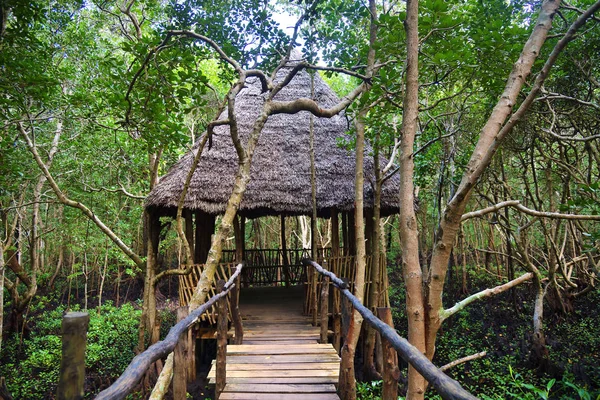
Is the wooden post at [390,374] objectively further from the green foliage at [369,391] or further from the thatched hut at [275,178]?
the thatched hut at [275,178]

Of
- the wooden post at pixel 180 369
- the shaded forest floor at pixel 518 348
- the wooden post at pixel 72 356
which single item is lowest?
the shaded forest floor at pixel 518 348

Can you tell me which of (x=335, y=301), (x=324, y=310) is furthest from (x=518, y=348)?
(x=324, y=310)

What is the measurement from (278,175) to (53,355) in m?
5.53

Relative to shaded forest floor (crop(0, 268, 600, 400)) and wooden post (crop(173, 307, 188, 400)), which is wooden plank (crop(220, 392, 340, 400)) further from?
shaded forest floor (crop(0, 268, 600, 400))

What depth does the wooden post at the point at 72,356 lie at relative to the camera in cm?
98

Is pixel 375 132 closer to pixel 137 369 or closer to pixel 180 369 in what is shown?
pixel 180 369

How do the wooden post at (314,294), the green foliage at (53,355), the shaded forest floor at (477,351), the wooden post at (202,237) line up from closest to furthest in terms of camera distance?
the shaded forest floor at (477,351) → the wooden post at (314,294) → the green foliage at (53,355) → the wooden post at (202,237)

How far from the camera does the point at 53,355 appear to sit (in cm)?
676

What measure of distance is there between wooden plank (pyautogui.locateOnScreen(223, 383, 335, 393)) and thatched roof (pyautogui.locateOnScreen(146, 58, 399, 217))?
10.4ft

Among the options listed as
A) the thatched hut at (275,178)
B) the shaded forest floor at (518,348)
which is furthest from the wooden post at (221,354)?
the shaded forest floor at (518,348)

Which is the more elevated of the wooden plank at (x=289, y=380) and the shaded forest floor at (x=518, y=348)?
the wooden plank at (x=289, y=380)

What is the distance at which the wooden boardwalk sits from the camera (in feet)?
9.70

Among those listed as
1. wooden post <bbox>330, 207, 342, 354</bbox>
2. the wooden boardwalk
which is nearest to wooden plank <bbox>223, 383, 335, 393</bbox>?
the wooden boardwalk

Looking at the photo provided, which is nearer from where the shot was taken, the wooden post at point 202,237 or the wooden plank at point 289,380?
the wooden plank at point 289,380
